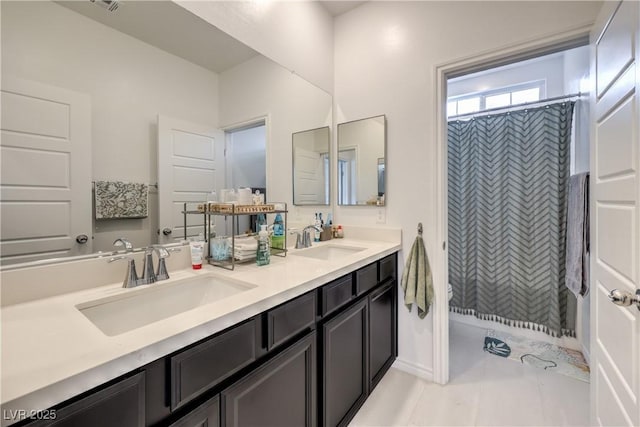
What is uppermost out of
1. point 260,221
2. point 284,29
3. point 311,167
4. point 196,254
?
point 284,29

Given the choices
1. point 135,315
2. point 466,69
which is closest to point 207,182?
point 135,315

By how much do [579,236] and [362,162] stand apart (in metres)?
1.43

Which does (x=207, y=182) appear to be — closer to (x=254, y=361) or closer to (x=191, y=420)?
(x=254, y=361)

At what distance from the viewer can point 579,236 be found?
5.50ft

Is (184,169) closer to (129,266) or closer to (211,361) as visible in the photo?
(129,266)

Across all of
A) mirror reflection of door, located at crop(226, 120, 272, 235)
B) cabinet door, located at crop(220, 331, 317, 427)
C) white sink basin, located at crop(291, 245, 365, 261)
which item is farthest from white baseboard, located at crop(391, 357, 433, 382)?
mirror reflection of door, located at crop(226, 120, 272, 235)

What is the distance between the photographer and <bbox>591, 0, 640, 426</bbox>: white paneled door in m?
0.90

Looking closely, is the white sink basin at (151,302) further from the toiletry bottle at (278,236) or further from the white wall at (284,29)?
the white wall at (284,29)

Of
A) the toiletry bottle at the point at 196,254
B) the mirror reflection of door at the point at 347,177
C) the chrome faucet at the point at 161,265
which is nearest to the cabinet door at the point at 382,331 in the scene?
the mirror reflection of door at the point at 347,177

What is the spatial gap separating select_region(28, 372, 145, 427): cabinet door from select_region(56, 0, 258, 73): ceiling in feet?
4.07

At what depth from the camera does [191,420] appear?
0.71 m

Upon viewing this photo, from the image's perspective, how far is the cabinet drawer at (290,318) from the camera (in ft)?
3.14

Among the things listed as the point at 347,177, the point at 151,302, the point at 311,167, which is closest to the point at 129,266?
the point at 151,302

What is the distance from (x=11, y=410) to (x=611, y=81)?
1.97m
